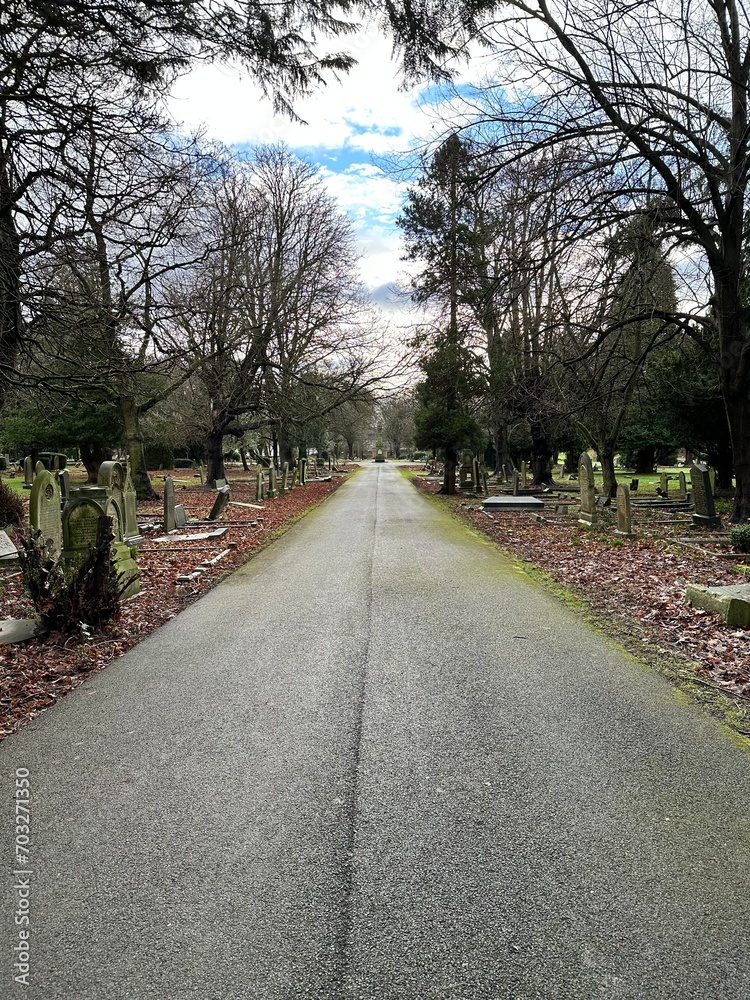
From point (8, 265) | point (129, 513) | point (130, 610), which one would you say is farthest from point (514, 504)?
point (8, 265)

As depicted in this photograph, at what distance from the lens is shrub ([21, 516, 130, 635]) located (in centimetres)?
630

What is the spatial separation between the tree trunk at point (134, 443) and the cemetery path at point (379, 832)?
55.2ft

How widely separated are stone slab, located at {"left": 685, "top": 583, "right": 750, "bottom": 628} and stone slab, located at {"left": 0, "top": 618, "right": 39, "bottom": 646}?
7015 millimetres

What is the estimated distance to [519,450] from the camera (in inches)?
1452

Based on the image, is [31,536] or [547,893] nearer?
[547,893]

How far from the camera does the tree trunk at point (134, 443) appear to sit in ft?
69.6

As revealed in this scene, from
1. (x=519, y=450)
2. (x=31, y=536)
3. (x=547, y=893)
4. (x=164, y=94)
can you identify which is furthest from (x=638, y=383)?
(x=519, y=450)

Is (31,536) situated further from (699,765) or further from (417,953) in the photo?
(699,765)

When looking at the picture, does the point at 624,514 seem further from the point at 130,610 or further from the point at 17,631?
the point at 17,631

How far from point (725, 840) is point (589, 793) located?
644 millimetres

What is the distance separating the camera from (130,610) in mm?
7590

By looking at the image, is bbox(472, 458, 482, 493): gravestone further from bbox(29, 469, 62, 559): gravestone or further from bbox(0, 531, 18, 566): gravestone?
bbox(0, 531, 18, 566): gravestone

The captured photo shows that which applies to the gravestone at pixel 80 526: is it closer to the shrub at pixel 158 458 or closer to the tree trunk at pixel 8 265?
the tree trunk at pixel 8 265

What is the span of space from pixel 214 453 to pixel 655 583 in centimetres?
2208
